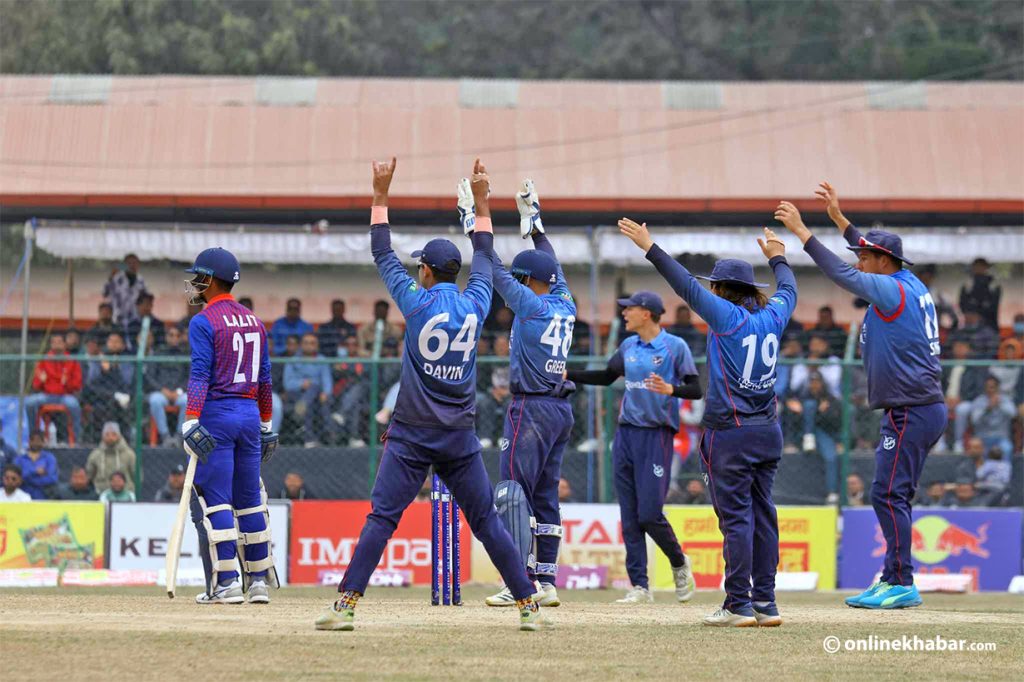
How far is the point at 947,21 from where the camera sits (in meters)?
54.5

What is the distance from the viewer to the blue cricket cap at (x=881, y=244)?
1080 centimetres

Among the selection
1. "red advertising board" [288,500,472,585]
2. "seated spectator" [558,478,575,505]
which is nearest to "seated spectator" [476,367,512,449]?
"seated spectator" [558,478,575,505]

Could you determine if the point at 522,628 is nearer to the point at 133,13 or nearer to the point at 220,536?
the point at 220,536

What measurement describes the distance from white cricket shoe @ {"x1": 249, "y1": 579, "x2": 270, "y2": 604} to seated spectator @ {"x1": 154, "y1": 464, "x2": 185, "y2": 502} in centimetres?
820

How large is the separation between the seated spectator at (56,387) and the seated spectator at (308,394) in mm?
2519

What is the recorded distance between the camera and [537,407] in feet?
37.7

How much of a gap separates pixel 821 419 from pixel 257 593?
1071 centimetres

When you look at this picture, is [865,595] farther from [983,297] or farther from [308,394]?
[983,297]

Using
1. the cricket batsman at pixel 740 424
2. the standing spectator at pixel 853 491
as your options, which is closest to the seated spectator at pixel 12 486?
the standing spectator at pixel 853 491

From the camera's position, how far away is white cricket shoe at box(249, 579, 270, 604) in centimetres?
1075

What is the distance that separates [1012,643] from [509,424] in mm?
3842

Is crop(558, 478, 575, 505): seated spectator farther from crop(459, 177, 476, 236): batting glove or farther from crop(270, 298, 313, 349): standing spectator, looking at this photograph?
crop(459, 177, 476, 236): batting glove
